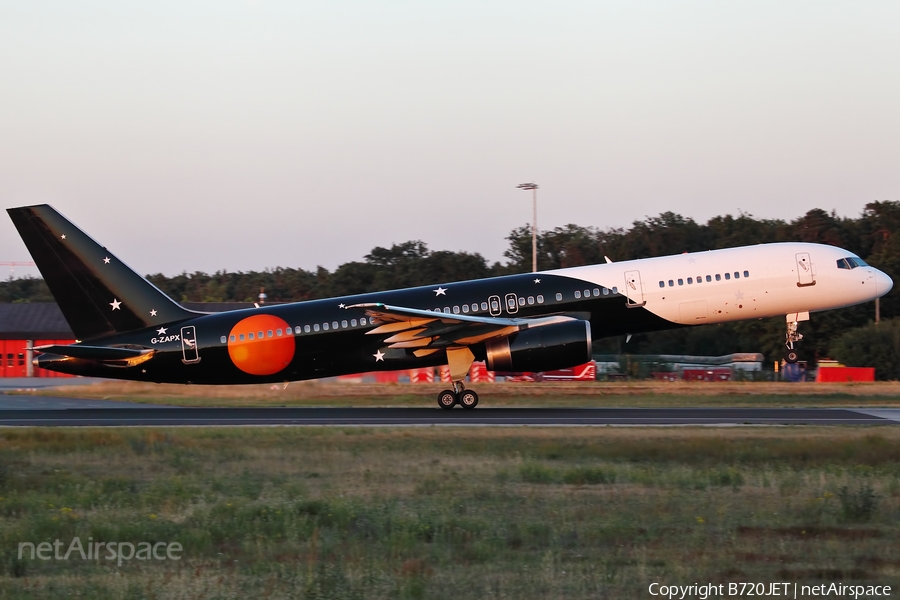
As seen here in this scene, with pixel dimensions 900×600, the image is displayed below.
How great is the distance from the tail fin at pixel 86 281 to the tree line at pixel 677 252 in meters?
37.0

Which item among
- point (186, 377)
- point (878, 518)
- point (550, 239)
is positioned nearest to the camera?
point (878, 518)

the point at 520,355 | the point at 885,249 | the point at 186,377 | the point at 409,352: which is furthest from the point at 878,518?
the point at 885,249

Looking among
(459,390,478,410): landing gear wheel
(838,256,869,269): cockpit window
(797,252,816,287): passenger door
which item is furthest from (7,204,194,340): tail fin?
(838,256,869,269): cockpit window

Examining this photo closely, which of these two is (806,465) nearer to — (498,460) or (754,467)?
(754,467)

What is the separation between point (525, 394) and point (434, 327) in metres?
8.53

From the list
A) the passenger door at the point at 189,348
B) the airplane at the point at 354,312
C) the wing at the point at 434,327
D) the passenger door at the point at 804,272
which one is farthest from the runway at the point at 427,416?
the passenger door at the point at 804,272

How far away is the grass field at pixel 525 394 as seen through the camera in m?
32.3

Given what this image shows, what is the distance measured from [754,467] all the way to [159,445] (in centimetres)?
1139

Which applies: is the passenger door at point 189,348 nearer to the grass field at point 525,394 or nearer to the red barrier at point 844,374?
the grass field at point 525,394

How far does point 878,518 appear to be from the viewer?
1248 cm

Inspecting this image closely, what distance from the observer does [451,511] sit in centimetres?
1291

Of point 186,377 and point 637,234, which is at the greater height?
point 637,234

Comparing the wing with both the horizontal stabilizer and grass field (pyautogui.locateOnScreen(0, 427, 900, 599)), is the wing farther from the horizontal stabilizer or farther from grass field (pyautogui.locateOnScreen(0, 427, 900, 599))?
grass field (pyautogui.locateOnScreen(0, 427, 900, 599))

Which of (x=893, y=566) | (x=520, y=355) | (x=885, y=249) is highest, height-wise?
(x=885, y=249)
